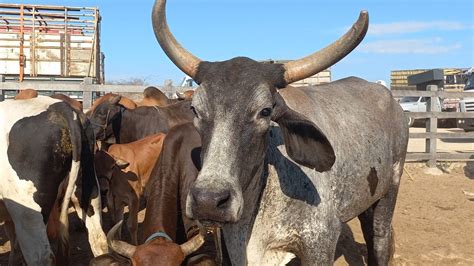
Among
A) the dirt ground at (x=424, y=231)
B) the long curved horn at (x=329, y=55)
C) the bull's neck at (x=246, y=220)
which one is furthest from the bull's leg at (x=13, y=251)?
the long curved horn at (x=329, y=55)

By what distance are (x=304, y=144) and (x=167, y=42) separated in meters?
1.15

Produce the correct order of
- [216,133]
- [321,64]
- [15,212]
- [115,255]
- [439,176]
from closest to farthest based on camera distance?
[216,133] < [321,64] < [115,255] < [15,212] < [439,176]

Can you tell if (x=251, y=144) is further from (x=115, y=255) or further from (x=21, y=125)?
(x=21, y=125)

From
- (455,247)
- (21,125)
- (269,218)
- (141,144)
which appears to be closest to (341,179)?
(269,218)

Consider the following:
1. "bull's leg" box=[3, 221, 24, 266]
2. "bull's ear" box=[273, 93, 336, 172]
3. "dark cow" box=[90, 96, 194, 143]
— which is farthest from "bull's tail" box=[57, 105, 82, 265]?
"dark cow" box=[90, 96, 194, 143]

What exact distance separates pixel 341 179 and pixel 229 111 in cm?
135

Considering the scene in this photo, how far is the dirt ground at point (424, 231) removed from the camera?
6.55 m

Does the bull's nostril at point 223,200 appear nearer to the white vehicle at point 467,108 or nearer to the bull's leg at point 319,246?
the bull's leg at point 319,246

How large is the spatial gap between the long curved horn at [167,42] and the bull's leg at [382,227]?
2812mm

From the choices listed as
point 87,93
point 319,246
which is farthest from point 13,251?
point 87,93

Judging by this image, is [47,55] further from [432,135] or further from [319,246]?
[319,246]

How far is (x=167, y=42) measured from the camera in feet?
11.6

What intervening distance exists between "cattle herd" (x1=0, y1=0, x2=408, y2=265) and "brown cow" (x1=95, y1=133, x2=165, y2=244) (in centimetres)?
137

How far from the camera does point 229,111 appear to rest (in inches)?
116
